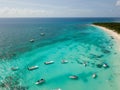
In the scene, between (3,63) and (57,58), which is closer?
(3,63)

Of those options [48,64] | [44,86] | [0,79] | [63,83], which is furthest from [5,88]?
[48,64]

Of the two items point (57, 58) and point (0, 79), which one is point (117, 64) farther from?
point (0, 79)

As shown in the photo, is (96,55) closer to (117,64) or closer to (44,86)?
(117,64)

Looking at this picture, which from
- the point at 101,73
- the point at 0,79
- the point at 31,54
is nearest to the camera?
the point at 0,79

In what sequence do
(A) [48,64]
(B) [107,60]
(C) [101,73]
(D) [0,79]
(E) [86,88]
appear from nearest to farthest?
(E) [86,88], (D) [0,79], (C) [101,73], (A) [48,64], (B) [107,60]

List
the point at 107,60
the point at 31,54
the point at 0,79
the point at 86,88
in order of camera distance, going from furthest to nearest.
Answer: the point at 31,54 < the point at 107,60 < the point at 0,79 < the point at 86,88

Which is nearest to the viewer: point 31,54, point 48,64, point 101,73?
point 101,73

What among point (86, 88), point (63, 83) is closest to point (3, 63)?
point (63, 83)

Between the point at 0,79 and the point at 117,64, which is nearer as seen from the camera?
the point at 0,79
